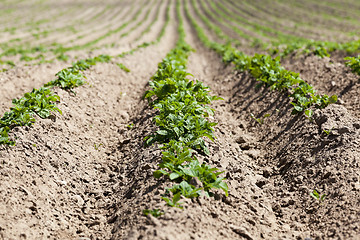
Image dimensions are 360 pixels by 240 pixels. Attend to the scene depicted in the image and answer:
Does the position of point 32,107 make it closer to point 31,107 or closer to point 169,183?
point 31,107

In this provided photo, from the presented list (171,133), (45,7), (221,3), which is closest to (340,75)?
(171,133)

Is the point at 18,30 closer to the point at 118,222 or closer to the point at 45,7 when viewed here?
the point at 45,7

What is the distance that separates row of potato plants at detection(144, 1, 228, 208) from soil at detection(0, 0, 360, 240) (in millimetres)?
155

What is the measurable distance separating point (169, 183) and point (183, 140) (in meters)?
1.07

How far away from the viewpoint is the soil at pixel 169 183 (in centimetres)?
397

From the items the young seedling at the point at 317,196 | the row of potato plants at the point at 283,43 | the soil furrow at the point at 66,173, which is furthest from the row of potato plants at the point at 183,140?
the row of potato plants at the point at 283,43

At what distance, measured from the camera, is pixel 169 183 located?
425 centimetres

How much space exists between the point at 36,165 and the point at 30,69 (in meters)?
6.65

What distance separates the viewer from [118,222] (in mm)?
4191

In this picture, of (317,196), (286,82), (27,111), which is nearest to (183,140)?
(317,196)

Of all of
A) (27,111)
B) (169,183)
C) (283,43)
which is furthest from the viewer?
(283,43)

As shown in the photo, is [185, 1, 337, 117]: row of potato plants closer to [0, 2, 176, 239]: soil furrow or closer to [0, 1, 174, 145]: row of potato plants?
[0, 2, 176, 239]: soil furrow

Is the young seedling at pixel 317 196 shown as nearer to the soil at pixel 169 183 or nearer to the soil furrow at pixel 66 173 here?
the soil at pixel 169 183

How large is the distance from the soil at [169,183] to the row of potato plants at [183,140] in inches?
6.1
